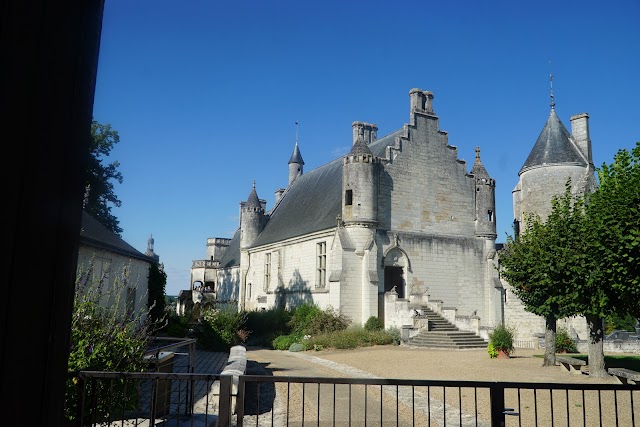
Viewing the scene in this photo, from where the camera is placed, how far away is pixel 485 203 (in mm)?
28672

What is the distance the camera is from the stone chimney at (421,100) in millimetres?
28031

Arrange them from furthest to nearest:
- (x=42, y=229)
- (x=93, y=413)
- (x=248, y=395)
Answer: (x=248, y=395)
(x=93, y=413)
(x=42, y=229)

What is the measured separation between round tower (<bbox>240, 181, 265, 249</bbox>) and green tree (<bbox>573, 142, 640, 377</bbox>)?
2571 cm

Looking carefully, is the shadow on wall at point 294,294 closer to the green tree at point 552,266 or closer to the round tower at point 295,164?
the green tree at point 552,266

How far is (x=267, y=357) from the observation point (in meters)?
18.7

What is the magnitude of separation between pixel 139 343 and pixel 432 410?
17.9 ft

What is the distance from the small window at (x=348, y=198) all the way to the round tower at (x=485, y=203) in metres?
7.93

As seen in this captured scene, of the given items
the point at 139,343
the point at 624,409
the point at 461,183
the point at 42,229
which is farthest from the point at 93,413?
the point at 461,183

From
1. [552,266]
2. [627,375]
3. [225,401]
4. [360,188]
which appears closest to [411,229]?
[360,188]

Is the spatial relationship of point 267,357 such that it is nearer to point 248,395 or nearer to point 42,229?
point 248,395

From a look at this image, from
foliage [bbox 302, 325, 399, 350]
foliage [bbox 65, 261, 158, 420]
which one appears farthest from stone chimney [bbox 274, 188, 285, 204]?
foliage [bbox 65, 261, 158, 420]

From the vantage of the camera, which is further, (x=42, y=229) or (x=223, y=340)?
(x=223, y=340)

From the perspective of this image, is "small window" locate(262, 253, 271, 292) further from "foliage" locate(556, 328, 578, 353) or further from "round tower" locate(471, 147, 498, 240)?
"foliage" locate(556, 328, 578, 353)

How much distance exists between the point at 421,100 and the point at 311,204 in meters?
9.00
